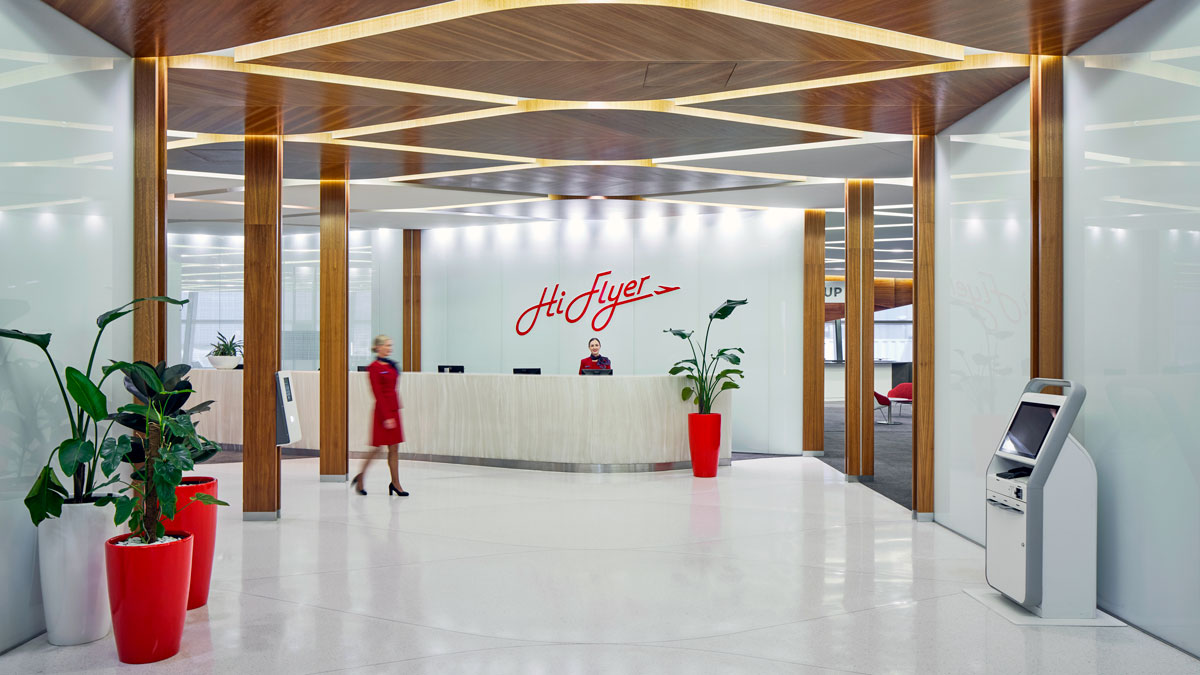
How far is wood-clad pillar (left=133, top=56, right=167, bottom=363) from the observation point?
5.33 metres

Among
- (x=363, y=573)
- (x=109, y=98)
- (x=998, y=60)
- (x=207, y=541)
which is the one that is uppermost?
(x=998, y=60)

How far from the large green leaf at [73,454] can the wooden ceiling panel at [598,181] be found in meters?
6.29

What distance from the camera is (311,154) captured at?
337 inches

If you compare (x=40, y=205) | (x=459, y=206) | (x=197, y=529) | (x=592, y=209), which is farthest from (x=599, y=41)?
(x=459, y=206)

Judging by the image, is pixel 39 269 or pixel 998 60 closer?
→ pixel 39 269

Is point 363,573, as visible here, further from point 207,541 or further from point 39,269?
point 39,269

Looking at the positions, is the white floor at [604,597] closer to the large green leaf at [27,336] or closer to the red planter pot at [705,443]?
the large green leaf at [27,336]

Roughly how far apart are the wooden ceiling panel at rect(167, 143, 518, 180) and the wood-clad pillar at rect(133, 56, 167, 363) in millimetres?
2713

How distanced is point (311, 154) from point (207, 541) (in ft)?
15.1

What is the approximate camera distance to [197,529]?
496 cm

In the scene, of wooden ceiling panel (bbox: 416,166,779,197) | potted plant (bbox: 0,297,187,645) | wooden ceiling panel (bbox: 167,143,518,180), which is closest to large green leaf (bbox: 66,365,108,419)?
potted plant (bbox: 0,297,187,645)

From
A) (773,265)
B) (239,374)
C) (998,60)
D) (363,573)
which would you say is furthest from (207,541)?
(773,265)

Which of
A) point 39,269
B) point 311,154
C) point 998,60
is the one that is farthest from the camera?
point 311,154

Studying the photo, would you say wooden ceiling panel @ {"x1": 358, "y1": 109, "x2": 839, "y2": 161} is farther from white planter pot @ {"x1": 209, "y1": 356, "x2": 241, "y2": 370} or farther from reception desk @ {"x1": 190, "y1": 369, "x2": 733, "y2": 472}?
white planter pot @ {"x1": 209, "y1": 356, "x2": 241, "y2": 370}
